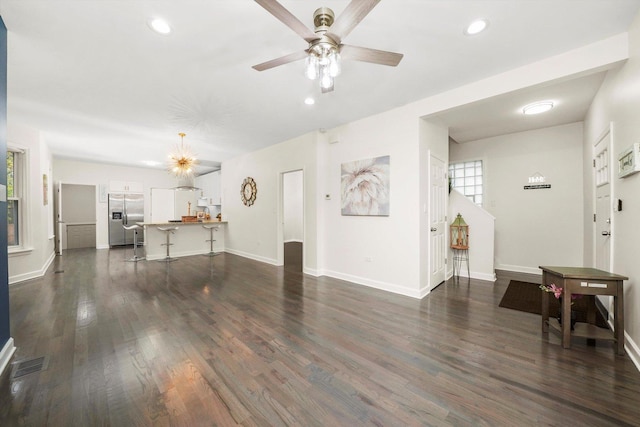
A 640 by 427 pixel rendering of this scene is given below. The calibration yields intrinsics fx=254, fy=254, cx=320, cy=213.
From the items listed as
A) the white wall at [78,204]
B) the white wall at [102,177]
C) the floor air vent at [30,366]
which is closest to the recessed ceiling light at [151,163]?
the white wall at [102,177]

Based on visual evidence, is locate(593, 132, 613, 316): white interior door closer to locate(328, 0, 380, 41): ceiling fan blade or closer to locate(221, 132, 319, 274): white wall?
locate(328, 0, 380, 41): ceiling fan blade

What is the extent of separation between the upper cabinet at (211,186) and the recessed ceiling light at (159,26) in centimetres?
636

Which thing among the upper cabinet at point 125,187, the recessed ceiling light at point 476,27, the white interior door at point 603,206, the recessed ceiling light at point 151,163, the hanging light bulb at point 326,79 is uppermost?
the recessed ceiling light at point 151,163

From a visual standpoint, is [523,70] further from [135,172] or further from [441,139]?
[135,172]

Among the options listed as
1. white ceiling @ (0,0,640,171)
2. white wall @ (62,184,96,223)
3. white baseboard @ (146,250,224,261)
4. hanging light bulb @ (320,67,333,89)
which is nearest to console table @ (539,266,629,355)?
white ceiling @ (0,0,640,171)

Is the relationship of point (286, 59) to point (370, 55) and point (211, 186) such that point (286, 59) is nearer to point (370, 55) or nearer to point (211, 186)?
point (370, 55)

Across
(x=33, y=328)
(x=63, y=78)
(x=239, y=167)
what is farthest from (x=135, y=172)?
(x=33, y=328)

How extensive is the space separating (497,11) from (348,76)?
4.50 feet

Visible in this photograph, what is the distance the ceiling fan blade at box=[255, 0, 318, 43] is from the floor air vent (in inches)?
118

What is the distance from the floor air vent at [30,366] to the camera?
190cm

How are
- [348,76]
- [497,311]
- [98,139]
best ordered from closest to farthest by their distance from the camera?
[348,76] → [497,311] → [98,139]

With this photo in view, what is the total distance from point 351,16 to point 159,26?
162 centimetres

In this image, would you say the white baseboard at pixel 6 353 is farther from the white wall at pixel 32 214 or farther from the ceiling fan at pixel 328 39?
the white wall at pixel 32 214

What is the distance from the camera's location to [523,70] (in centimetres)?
264
